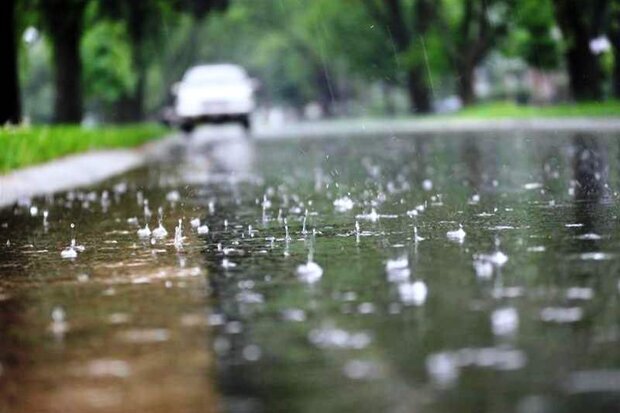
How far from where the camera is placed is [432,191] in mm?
15195

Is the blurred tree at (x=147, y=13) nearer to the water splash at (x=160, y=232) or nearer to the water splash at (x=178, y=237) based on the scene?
the water splash at (x=178, y=237)

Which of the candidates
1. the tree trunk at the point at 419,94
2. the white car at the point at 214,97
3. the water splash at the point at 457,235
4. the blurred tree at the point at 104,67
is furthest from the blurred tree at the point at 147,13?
the water splash at the point at 457,235

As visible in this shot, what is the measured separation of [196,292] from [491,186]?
8.63 metres

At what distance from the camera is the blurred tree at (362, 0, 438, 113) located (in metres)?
62.6

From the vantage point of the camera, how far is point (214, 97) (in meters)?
44.4

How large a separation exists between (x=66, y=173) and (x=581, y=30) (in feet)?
80.8

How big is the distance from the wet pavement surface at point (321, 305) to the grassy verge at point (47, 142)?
21.1 feet

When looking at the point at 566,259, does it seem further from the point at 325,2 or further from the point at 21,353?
the point at 325,2

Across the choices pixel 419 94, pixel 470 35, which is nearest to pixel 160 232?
pixel 470 35

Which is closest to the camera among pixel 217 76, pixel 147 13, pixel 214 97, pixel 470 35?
pixel 147 13

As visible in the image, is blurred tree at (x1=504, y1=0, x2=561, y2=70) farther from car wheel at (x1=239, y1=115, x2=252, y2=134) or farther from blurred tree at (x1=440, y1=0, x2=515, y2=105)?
car wheel at (x1=239, y1=115, x2=252, y2=134)

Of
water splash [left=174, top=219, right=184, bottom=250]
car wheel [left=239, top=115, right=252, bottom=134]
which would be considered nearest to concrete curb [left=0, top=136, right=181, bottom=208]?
water splash [left=174, top=219, right=184, bottom=250]

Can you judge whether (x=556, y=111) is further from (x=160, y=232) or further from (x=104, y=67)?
(x=160, y=232)

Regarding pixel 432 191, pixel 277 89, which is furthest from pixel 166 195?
pixel 277 89
